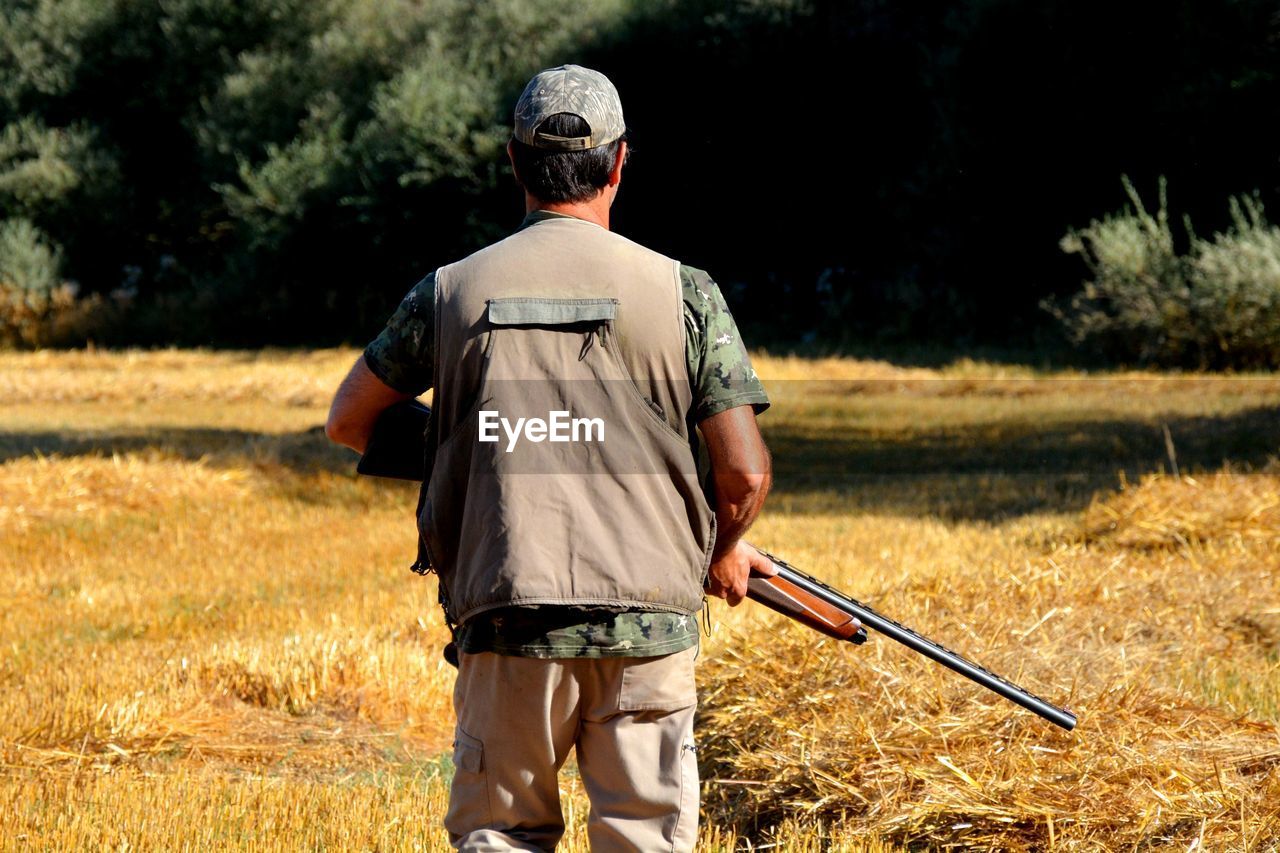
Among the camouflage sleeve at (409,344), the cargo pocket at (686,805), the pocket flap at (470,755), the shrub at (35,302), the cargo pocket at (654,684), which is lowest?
the shrub at (35,302)

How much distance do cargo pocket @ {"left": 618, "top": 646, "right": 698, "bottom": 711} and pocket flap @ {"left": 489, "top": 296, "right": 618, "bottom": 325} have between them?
0.68 meters

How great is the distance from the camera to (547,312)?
260cm

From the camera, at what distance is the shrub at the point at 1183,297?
1581cm

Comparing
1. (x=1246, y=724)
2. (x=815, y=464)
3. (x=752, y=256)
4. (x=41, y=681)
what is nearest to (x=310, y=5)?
(x=752, y=256)

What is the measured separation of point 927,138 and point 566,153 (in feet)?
75.2

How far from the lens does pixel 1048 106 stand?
71.1 feet

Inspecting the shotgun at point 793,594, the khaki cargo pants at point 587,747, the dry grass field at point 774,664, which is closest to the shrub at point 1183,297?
the dry grass field at point 774,664

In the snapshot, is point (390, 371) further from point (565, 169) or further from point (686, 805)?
point (686, 805)

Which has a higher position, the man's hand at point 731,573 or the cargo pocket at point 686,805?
the man's hand at point 731,573

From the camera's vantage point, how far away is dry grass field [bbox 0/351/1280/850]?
415 cm

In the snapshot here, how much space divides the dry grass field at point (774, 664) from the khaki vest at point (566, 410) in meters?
1.79

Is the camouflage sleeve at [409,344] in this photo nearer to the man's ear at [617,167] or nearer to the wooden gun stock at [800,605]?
the man's ear at [617,167]

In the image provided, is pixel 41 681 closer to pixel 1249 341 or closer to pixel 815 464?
pixel 815 464

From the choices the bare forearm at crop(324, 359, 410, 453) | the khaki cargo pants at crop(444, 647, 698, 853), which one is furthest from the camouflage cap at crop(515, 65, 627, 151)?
the khaki cargo pants at crop(444, 647, 698, 853)
